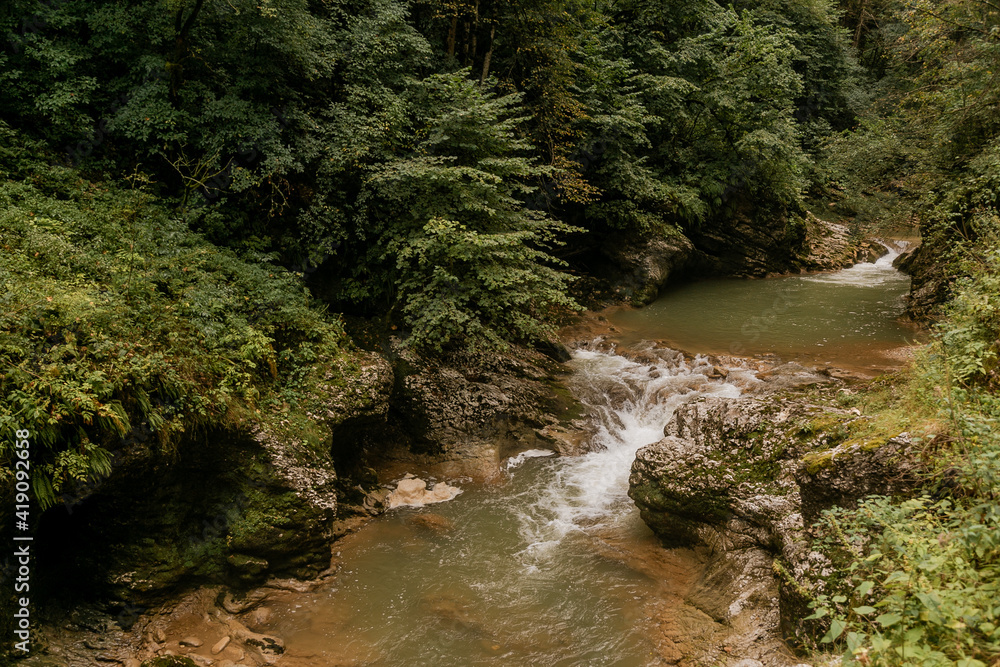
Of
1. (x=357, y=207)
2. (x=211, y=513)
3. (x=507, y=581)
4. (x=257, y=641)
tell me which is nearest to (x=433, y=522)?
(x=507, y=581)

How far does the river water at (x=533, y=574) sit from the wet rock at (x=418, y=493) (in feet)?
0.47

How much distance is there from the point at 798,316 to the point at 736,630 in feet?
34.8

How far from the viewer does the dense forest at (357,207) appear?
4.35 metres

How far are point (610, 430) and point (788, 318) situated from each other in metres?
7.25

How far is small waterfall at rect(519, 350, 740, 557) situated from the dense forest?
1999mm

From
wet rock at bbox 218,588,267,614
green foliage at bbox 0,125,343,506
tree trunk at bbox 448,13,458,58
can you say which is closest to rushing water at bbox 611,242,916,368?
tree trunk at bbox 448,13,458,58

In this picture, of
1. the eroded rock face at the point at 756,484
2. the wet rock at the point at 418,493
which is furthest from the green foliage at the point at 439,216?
the eroded rock face at the point at 756,484

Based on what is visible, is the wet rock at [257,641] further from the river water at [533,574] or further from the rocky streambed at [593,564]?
the river water at [533,574]

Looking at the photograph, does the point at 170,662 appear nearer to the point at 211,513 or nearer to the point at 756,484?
the point at 211,513

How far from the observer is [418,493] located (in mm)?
7707

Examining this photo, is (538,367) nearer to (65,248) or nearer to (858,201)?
(65,248)

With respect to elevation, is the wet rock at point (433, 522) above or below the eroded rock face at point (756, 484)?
below

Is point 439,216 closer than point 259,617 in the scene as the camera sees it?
No

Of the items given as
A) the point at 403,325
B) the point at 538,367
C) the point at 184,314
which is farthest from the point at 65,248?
the point at 538,367
